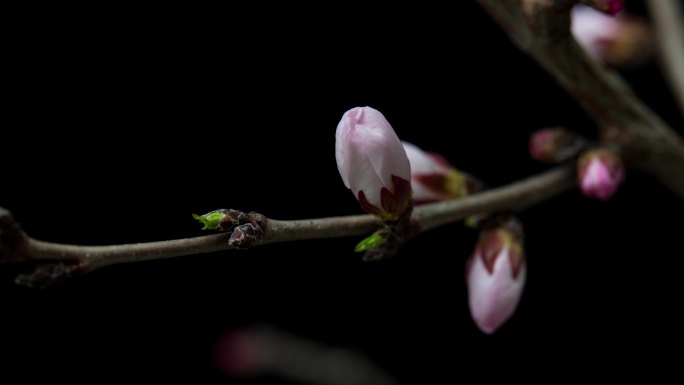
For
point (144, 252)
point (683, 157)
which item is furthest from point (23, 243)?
point (683, 157)

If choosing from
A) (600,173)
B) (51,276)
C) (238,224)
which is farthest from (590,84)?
(51,276)

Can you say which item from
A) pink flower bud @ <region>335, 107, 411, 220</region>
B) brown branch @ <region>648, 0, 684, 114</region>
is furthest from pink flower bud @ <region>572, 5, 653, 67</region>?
pink flower bud @ <region>335, 107, 411, 220</region>

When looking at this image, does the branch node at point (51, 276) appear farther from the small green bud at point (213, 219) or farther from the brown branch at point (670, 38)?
the brown branch at point (670, 38)

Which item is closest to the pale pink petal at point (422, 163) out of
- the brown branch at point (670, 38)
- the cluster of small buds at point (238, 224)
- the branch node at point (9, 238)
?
the cluster of small buds at point (238, 224)

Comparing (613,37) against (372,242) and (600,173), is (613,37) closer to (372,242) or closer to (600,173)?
(600,173)

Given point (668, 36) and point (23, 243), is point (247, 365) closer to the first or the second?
point (668, 36)
